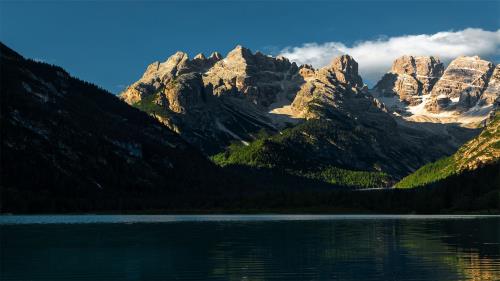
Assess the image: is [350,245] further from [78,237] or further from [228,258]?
[78,237]

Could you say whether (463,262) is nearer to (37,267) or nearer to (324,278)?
(324,278)

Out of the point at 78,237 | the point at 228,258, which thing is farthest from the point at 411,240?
the point at 78,237

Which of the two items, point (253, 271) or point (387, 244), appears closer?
point (253, 271)

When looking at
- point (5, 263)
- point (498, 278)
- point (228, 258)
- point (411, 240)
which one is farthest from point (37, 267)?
point (411, 240)

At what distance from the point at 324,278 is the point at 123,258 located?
3078 cm

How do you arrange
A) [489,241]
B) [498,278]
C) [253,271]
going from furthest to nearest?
[489,241] → [253,271] → [498,278]

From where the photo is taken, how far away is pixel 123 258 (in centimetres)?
8319

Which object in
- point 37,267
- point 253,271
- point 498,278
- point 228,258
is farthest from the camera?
point 228,258

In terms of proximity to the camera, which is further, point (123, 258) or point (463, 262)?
point (123, 258)

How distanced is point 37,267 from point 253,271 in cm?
2489

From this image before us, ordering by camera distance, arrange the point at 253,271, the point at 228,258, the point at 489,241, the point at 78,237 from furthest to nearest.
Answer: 1. the point at 78,237
2. the point at 489,241
3. the point at 228,258
4. the point at 253,271

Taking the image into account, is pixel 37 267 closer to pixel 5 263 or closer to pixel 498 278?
pixel 5 263

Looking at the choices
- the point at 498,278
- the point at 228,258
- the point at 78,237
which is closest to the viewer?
the point at 498,278

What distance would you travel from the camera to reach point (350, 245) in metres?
103
